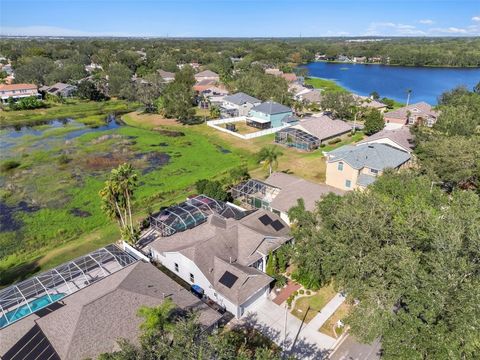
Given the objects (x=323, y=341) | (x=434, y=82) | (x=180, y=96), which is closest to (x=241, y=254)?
(x=323, y=341)

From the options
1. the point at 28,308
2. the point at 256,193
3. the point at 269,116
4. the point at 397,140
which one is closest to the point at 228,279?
the point at 28,308

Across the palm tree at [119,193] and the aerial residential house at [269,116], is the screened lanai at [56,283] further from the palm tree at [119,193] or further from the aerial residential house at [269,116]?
the aerial residential house at [269,116]

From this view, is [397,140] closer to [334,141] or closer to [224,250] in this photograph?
[334,141]

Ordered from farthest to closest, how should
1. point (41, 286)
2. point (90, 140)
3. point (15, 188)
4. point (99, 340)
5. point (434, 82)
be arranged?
1. point (434, 82)
2. point (90, 140)
3. point (15, 188)
4. point (41, 286)
5. point (99, 340)

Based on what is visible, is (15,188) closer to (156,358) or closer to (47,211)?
(47,211)

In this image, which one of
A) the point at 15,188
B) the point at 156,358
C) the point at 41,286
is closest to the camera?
the point at 156,358

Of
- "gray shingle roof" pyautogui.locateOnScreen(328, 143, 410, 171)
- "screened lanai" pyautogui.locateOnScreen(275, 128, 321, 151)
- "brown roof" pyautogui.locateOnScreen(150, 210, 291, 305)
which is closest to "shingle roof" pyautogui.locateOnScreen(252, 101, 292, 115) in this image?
"screened lanai" pyautogui.locateOnScreen(275, 128, 321, 151)

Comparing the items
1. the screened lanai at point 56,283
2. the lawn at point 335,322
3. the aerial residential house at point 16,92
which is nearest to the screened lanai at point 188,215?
the screened lanai at point 56,283

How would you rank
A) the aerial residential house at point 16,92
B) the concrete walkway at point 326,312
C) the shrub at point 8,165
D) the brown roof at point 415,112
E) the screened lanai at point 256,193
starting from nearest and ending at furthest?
the concrete walkway at point 326,312
the screened lanai at point 256,193
the shrub at point 8,165
the brown roof at point 415,112
the aerial residential house at point 16,92
